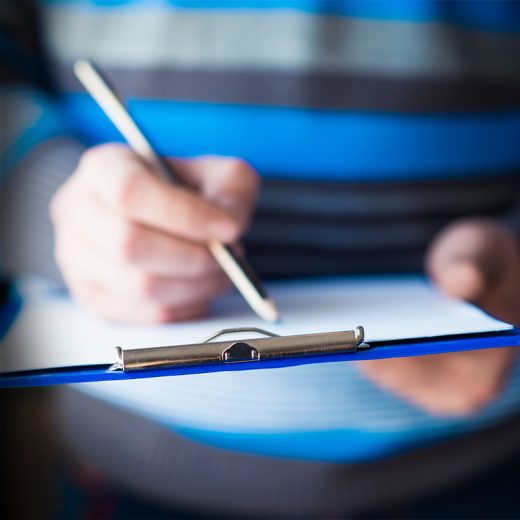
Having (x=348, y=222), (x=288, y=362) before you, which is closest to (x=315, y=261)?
(x=348, y=222)

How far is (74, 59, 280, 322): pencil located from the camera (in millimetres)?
257

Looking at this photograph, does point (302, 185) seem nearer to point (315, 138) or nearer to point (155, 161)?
point (315, 138)

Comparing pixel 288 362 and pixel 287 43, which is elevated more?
pixel 287 43

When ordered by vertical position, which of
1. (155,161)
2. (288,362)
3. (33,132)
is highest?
(33,132)

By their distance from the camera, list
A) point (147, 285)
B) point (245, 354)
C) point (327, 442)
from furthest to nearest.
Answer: point (327, 442) < point (147, 285) < point (245, 354)

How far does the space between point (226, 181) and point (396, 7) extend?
0.23 meters

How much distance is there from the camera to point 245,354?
0.56 feet

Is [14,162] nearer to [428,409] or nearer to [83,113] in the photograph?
[83,113]

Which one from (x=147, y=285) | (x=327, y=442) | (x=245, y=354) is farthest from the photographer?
(x=327, y=442)

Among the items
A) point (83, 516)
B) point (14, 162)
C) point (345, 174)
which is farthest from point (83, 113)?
point (83, 516)

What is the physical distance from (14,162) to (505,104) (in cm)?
33

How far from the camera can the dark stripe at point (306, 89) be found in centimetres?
44

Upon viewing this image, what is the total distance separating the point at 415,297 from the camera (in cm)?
29

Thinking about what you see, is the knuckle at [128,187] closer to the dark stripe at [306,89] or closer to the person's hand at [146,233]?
the person's hand at [146,233]
